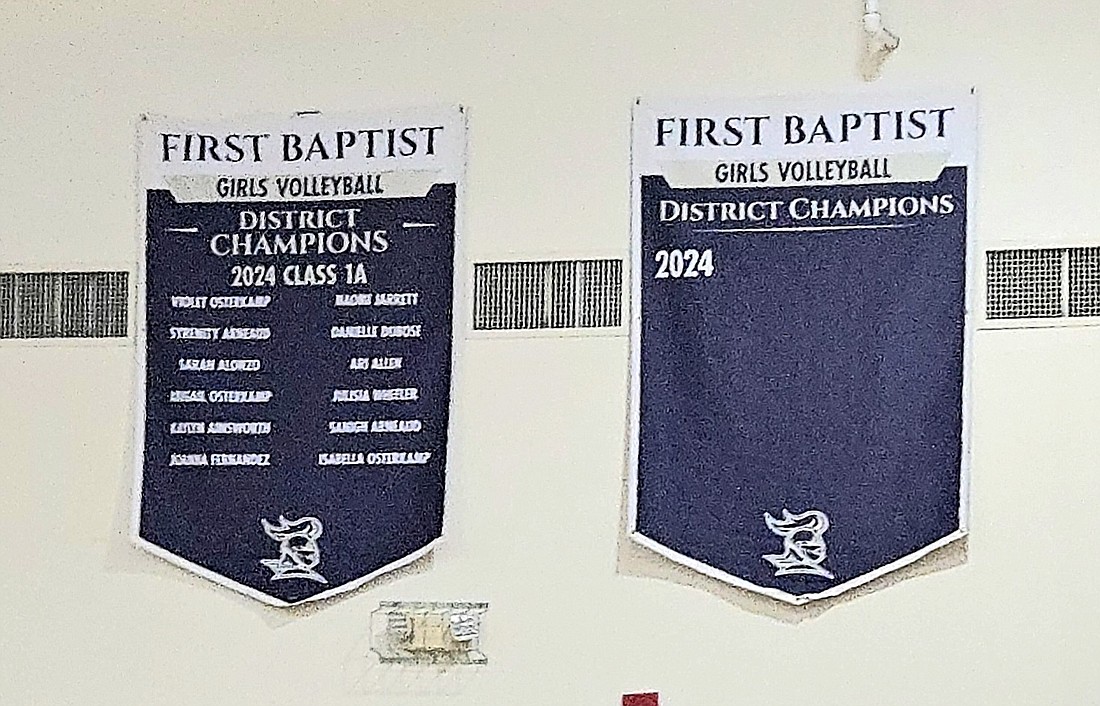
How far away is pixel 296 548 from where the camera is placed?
332cm

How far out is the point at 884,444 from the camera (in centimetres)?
315

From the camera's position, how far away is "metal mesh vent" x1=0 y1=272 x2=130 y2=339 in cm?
344

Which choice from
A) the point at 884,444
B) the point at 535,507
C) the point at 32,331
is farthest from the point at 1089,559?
the point at 32,331

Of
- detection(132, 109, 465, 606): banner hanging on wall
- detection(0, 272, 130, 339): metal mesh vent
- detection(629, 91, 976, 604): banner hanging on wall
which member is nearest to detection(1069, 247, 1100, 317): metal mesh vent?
detection(629, 91, 976, 604): banner hanging on wall

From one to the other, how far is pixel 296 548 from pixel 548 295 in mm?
779

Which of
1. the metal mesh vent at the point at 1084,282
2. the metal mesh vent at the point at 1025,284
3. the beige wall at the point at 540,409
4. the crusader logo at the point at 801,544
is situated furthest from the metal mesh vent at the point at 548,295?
the metal mesh vent at the point at 1084,282

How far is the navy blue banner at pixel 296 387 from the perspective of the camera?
3314mm

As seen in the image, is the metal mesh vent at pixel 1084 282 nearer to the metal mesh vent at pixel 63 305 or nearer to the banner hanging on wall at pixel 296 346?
the banner hanging on wall at pixel 296 346

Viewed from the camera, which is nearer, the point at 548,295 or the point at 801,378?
the point at 801,378

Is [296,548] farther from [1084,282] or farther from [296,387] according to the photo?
[1084,282]

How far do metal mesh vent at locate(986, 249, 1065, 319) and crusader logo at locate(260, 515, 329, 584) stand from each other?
1.51 m

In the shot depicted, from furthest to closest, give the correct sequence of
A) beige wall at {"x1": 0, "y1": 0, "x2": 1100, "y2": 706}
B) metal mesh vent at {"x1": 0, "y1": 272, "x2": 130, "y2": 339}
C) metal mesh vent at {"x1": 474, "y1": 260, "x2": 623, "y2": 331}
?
metal mesh vent at {"x1": 0, "y1": 272, "x2": 130, "y2": 339}
metal mesh vent at {"x1": 474, "y1": 260, "x2": 623, "y2": 331}
beige wall at {"x1": 0, "y1": 0, "x2": 1100, "y2": 706}

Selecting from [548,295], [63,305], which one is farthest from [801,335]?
[63,305]

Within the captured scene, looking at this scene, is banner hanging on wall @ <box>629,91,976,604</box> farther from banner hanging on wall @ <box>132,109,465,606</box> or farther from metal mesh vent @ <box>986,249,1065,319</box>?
banner hanging on wall @ <box>132,109,465,606</box>
